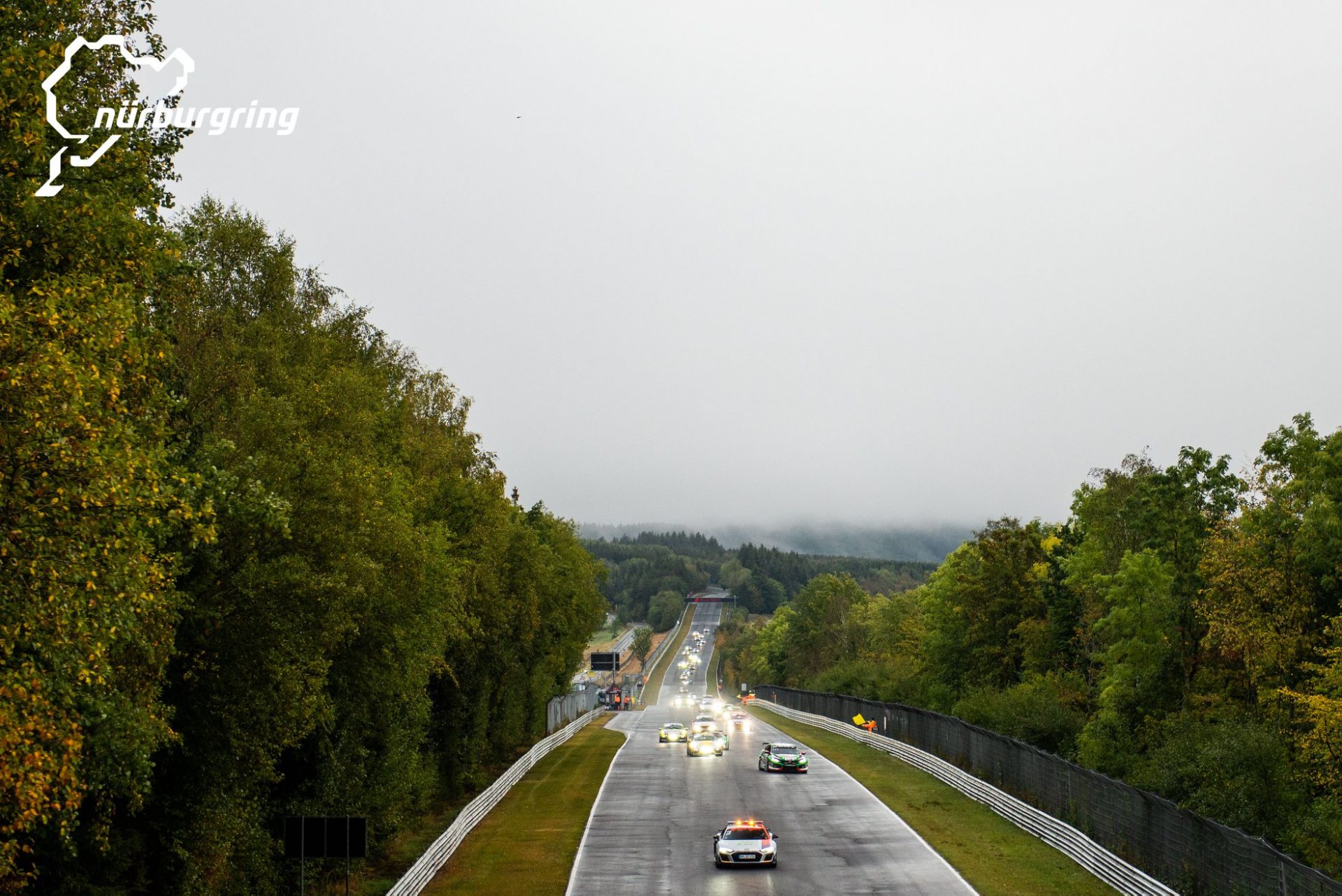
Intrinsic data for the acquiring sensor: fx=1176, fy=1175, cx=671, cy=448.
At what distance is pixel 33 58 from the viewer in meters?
13.7

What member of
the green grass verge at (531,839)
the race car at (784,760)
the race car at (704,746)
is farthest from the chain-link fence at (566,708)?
the race car at (784,760)

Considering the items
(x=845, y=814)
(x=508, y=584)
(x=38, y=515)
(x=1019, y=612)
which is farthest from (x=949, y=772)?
(x=38, y=515)

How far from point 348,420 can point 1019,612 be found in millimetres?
54778

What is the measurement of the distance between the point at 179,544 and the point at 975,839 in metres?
25.7

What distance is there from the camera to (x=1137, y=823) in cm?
3009

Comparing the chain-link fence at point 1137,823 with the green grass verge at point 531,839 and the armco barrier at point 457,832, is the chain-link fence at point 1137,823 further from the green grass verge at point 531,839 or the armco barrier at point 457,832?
the armco barrier at point 457,832

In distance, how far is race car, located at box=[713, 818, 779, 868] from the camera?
3064 centimetres

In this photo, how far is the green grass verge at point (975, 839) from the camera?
2925 cm

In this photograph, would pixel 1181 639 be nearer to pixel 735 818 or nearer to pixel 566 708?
pixel 735 818

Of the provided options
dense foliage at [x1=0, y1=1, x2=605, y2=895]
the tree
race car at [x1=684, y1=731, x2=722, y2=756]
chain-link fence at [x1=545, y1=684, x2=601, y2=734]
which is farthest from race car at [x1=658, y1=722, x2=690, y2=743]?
the tree

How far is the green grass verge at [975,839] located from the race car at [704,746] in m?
6.85

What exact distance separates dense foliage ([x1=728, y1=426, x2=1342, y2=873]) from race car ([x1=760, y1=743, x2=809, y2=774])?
29.9 feet

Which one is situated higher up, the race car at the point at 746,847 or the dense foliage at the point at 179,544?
the dense foliage at the point at 179,544

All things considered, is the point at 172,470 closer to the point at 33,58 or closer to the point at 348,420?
the point at 33,58
